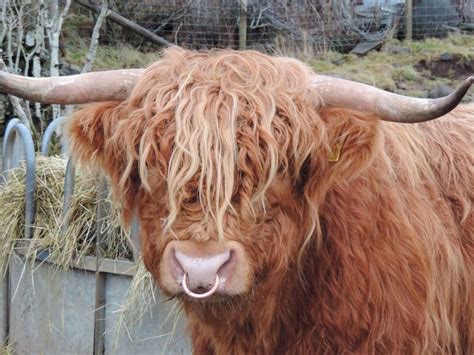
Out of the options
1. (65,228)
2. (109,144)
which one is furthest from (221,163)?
(65,228)

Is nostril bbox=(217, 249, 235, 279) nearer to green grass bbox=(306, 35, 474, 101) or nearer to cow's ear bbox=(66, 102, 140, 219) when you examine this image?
cow's ear bbox=(66, 102, 140, 219)

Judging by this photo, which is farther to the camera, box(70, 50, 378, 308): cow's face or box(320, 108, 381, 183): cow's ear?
box(320, 108, 381, 183): cow's ear

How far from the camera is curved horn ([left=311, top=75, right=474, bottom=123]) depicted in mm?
2564

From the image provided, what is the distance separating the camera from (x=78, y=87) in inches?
114

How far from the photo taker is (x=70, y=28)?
10.8 m

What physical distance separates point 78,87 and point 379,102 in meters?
1.08

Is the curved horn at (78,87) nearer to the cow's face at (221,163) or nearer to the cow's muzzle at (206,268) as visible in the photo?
the cow's face at (221,163)

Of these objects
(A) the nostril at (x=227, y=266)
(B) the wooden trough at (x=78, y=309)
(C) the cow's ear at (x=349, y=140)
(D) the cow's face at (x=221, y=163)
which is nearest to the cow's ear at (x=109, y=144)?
(D) the cow's face at (x=221, y=163)

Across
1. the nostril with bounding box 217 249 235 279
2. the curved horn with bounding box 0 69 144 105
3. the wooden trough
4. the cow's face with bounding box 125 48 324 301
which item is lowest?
the wooden trough

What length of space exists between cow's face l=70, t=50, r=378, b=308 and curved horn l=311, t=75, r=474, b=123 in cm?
5

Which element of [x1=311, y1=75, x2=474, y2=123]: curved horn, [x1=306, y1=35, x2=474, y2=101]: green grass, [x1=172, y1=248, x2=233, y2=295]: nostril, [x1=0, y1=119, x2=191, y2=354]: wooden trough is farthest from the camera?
[x1=306, y1=35, x2=474, y2=101]: green grass

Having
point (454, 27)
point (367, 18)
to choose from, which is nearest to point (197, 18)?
point (367, 18)

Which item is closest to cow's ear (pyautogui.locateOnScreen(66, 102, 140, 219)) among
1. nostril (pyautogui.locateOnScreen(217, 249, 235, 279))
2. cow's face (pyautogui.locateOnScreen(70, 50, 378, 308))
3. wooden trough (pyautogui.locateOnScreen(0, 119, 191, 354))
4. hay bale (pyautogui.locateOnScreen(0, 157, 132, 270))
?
cow's face (pyautogui.locateOnScreen(70, 50, 378, 308))

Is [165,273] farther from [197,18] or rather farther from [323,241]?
[197,18]
